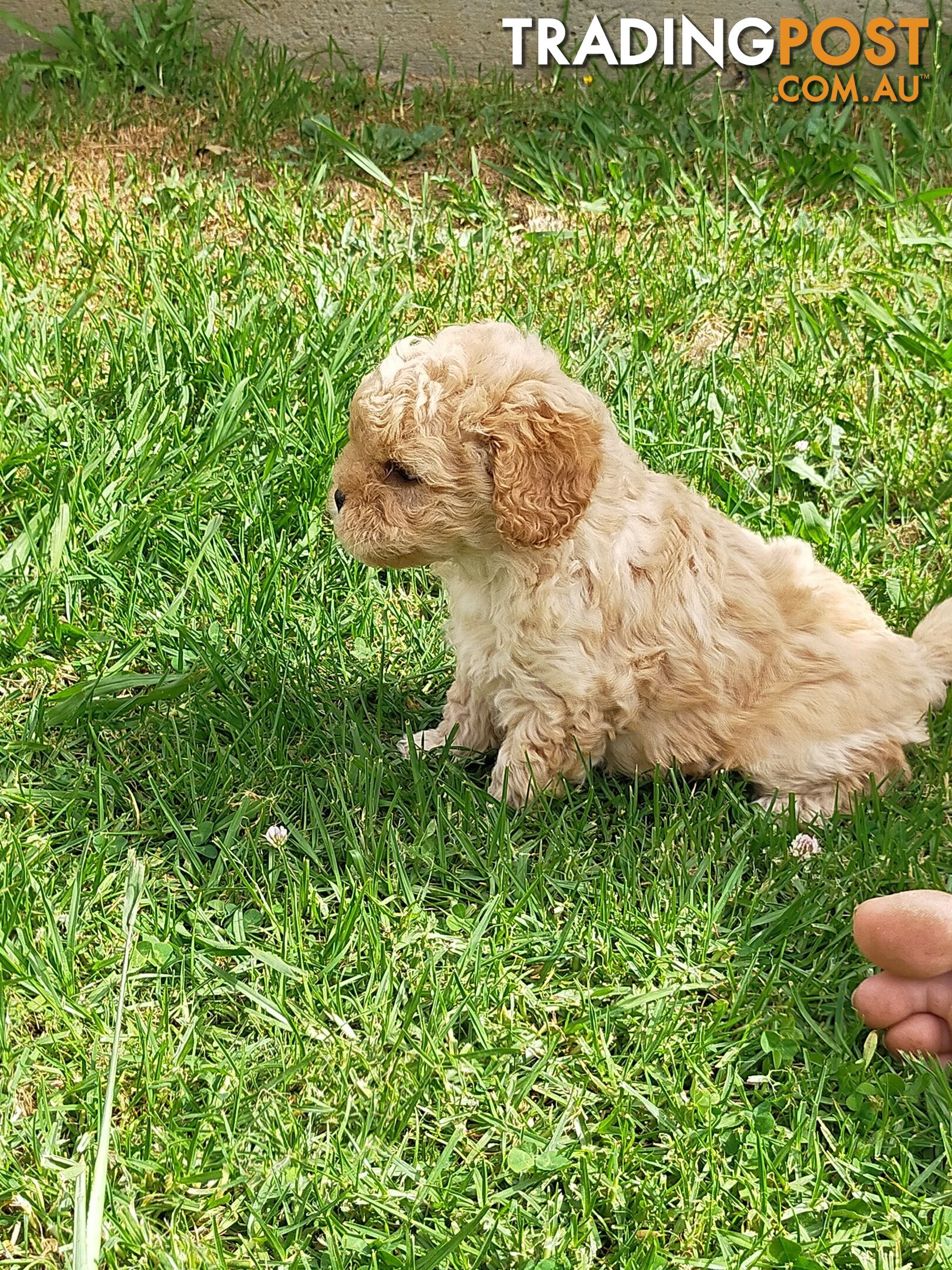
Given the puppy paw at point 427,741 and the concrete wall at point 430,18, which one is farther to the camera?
the concrete wall at point 430,18

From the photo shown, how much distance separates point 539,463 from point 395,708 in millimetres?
1095

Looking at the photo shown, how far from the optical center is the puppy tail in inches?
133

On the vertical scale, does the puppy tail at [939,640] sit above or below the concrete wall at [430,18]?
below

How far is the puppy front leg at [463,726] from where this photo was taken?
131 inches

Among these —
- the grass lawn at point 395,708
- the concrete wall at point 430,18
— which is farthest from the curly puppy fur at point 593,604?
the concrete wall at point 430,18

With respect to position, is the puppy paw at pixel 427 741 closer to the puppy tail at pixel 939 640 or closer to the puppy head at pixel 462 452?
the puppy head at pixel 462 452

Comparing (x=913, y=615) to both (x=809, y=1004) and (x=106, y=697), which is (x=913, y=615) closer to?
(x=809, y=1004)

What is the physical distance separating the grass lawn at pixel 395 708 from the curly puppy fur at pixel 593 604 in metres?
0.17

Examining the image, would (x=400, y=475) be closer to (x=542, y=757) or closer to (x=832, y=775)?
(x=542, y=757)

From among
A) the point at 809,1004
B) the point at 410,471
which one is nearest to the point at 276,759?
the point at 410,471

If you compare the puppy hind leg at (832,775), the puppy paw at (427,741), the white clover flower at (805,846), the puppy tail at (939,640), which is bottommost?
the white clover flower at (805,846)

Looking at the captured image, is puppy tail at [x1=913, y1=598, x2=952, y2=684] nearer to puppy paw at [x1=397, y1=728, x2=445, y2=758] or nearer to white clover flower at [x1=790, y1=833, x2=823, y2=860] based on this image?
white clover flower at [x1=790, y1=833, x2=823, y2=860]

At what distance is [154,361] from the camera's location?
431 centimetres

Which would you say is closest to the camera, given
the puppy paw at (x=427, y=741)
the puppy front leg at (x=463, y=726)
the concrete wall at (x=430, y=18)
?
the puppy front leg at (x=463, y=726)
